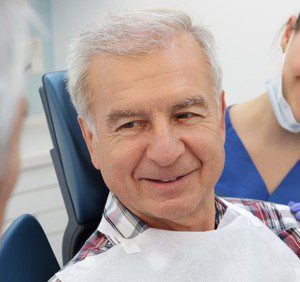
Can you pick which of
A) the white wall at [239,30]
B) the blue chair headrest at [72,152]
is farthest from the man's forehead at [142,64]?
the white wall at [239,30]

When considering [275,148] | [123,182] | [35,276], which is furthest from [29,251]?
[275,148]

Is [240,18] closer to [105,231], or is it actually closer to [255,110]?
[255,110]

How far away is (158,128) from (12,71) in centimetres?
62

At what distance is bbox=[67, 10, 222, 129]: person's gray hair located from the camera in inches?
43.2

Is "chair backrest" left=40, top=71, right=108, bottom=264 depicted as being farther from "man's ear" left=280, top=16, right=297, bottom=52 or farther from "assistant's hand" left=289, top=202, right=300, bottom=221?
"man's ear" left=280, top=16, right=297, bottom=52

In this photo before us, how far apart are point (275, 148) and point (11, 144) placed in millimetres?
1436

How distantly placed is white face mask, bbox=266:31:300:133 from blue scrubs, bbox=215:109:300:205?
0.41 ft

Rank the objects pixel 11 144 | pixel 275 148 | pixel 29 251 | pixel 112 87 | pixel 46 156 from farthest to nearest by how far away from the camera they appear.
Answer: pixel 46 156
pixel 275 148
pixel 29 251
pixel 112 87
pixel 11 144

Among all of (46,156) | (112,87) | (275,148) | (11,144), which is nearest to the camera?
(11,144)

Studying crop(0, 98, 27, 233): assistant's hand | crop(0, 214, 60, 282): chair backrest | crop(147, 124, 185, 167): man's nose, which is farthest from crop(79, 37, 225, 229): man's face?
crop(0, 98, 27, 233): assistant's hand

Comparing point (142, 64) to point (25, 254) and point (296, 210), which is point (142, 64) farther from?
point (296, 210)

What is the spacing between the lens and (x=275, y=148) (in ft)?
6.02

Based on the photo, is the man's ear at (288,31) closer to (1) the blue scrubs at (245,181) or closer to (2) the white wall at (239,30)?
(1) the blue scrubs at (245,181)

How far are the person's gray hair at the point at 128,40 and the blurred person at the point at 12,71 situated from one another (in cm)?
60
